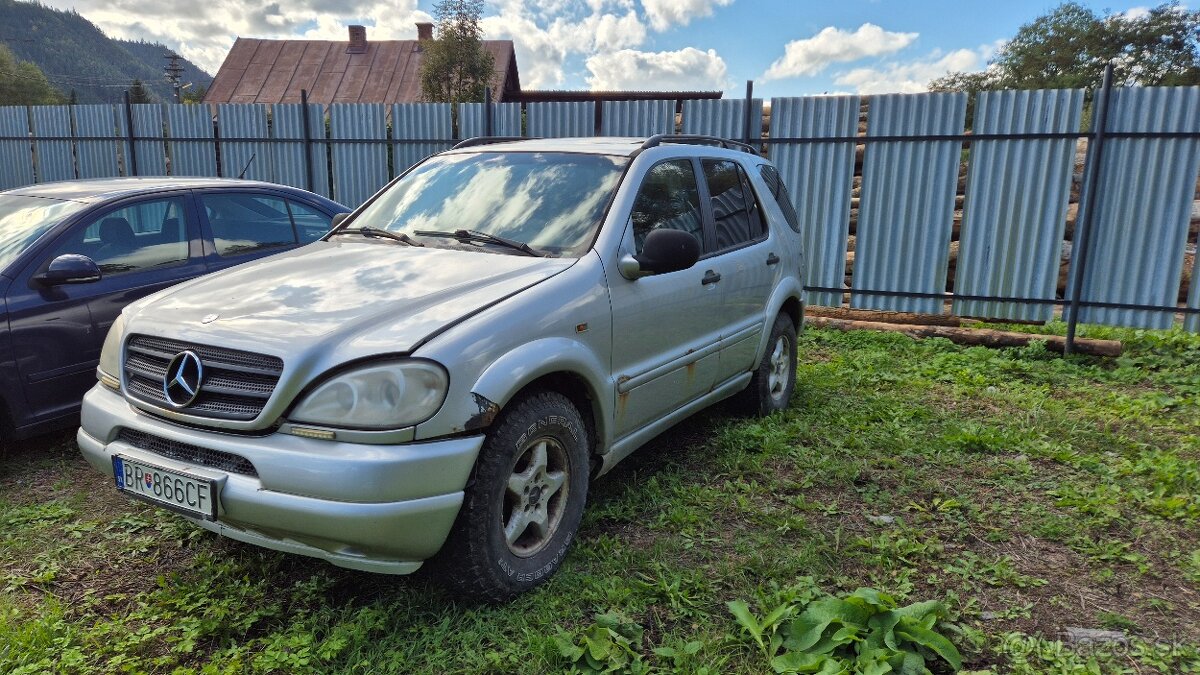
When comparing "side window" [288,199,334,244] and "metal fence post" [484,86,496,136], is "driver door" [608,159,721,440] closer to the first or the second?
"side window" [288,199,334,244]

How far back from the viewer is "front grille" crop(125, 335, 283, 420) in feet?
8.42

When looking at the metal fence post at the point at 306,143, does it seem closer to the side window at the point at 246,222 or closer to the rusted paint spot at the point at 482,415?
the side window at the point at 246,222

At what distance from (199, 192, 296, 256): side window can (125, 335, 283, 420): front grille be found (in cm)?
240

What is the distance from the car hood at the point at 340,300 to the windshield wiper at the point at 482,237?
9cm

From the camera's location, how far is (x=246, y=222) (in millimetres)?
5266

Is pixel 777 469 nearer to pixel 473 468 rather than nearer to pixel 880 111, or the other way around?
pixel 473 468

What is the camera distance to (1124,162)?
6707 millimetres

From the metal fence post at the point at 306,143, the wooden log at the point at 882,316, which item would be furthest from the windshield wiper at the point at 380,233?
the metal fence post at the point at 306,143

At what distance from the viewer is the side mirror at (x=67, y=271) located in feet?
13.5

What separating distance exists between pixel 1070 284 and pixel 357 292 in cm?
661

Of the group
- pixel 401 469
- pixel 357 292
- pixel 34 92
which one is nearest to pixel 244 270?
pixel 357 292

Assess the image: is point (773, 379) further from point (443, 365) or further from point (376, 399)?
point (376, 399)

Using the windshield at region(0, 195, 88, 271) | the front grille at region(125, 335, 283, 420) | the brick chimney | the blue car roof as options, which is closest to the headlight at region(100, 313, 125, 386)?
the front grille at region(125, 335, 283, 420)

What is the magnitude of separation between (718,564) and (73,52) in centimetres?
12832
